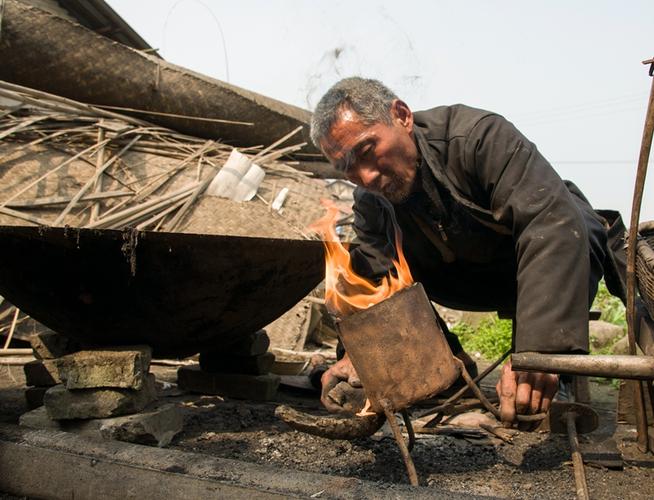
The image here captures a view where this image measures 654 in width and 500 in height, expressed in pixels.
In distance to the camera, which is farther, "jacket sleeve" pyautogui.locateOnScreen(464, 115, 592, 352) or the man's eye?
the man's eye

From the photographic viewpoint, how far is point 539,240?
214 cm

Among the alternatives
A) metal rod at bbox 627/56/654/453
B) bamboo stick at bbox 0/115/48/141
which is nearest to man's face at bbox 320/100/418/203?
metal rod at bbox 627/56/654/453

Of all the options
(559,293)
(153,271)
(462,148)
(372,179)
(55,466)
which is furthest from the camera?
(372,179)

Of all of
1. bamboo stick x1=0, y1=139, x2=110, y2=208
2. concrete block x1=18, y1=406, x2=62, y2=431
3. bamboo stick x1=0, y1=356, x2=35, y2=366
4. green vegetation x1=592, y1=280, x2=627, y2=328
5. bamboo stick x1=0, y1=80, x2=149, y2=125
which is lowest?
green vegetation x1=592, y1=280, x2=627, y2=328

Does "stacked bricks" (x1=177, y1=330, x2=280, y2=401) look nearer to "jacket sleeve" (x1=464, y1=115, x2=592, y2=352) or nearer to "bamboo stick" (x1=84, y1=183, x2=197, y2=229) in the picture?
"jacket sleeve" (x1=464, y1=115, x2=592, y2=352)

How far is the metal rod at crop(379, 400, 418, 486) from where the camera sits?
1795mm

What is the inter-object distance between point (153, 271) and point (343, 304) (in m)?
0.75

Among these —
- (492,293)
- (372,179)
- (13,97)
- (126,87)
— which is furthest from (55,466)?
(126,87)

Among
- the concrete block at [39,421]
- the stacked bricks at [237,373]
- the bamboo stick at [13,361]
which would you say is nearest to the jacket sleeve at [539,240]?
the stacked bricks at [237,373]

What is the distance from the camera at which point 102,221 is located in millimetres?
4500

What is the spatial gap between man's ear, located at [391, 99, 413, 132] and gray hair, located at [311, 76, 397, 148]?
0.09 feet

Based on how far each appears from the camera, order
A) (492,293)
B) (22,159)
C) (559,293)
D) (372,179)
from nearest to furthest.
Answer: (559,293)
(372,179)
(492,293)
(22,159)

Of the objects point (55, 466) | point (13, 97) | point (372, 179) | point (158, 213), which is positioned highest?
point (13, 97)

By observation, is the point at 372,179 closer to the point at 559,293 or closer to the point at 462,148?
the point at 462,148
